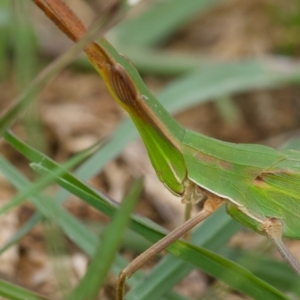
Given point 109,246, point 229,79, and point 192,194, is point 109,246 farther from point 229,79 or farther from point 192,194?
point 229,79

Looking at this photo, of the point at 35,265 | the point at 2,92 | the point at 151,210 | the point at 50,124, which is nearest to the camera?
the point at 35,265

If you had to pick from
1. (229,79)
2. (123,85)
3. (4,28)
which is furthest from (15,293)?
(4,28)

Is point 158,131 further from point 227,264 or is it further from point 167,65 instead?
point 167,65

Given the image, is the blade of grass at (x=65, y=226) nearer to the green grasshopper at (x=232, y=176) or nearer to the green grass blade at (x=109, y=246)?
the green grasshopper at (x=232, y=176)

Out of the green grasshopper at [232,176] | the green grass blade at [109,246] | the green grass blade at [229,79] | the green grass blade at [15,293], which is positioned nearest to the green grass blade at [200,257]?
the green grasshopper at [232,176]

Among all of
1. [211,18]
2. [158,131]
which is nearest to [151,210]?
[158,131]

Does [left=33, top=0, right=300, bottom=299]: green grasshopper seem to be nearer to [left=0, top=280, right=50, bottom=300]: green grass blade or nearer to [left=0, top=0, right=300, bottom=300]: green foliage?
[left=0, top=0, right=300, bottom=300]: green foliage

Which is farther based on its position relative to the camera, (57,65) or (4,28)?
(4,28)

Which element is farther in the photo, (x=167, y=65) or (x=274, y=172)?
(x=167, y=65)
